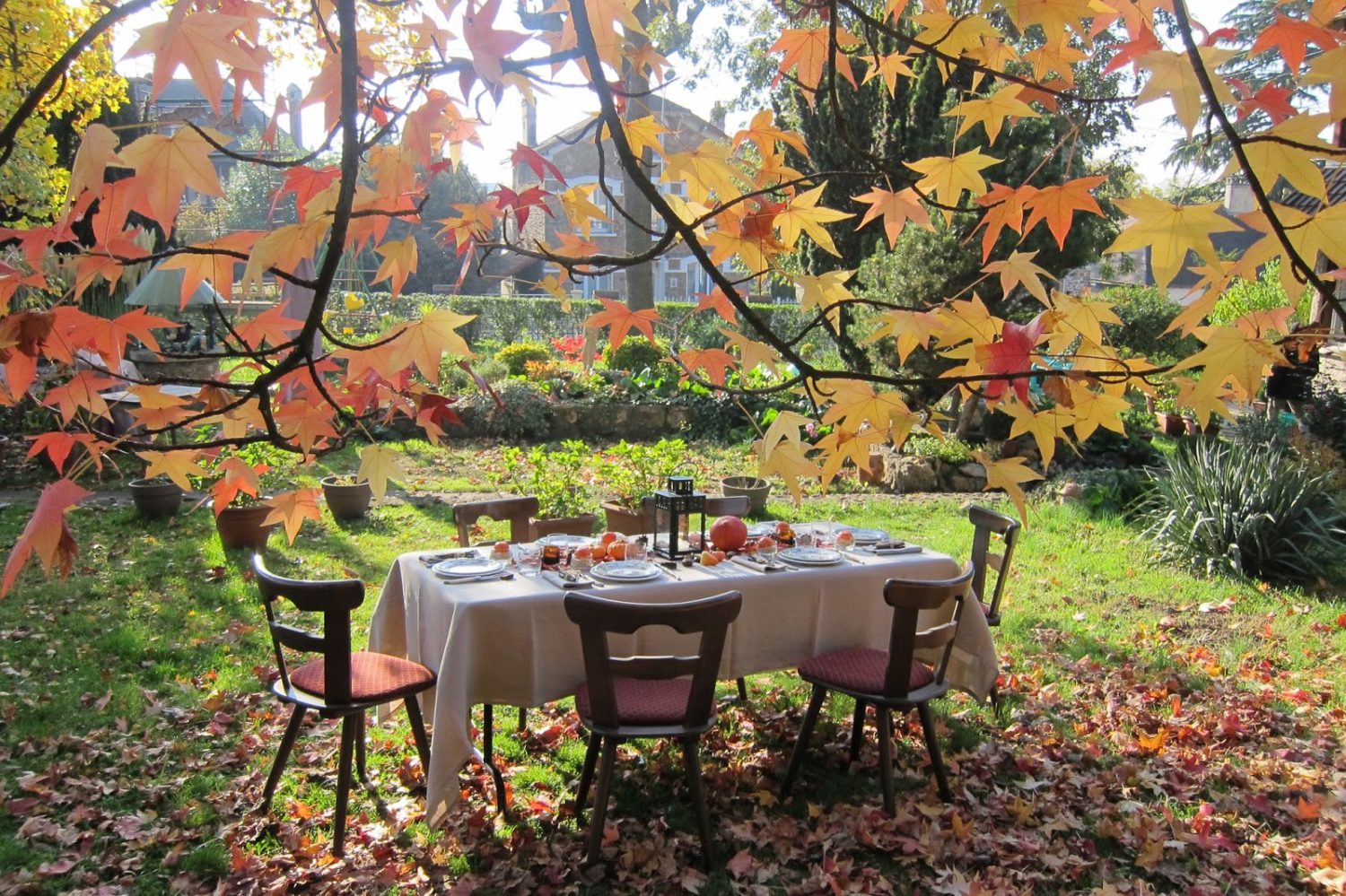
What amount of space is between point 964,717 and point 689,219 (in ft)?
11.3

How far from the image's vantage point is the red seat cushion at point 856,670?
3.66 metres

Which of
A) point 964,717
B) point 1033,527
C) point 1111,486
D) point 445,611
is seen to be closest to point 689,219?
point 445,611

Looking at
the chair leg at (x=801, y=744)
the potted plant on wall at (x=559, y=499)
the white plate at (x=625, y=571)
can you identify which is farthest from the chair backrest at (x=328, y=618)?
the potted plant on wall at (x=559, y=499)

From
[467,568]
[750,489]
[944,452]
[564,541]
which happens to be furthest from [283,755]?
[944,452]

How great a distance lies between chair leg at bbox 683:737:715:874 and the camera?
3230 millimetres

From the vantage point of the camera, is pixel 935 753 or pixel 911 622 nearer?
pixel 911 622

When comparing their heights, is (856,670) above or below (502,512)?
below

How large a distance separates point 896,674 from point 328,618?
6.90ft

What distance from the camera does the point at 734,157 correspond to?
72.2 inches

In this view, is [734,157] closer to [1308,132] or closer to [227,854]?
[1308,132]

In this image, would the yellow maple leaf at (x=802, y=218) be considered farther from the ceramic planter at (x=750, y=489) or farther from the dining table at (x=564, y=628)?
the ceramic planter at (x=750, y=489)

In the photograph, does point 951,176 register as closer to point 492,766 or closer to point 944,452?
point 492,766

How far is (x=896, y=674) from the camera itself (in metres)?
3.55

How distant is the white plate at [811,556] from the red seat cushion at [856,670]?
1.27ft
